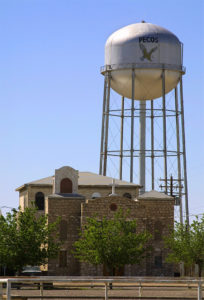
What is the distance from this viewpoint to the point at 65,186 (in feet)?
238

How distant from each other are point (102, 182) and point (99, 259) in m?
16.8

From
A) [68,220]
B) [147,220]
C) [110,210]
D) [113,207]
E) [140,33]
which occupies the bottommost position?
[68,220]

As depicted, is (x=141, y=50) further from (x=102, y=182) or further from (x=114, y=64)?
(x=102, y=182)

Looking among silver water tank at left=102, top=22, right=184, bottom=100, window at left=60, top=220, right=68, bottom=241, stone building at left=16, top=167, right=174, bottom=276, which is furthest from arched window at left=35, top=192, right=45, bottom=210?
silver water tank at left=102, top=22, right=184, bottom=100

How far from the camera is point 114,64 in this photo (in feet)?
256

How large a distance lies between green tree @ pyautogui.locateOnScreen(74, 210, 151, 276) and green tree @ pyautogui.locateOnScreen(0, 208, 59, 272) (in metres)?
2.46

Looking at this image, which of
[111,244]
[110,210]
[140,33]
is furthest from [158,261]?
[140,33]

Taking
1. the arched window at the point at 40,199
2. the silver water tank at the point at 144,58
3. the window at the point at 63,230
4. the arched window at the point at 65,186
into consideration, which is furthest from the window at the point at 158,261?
the silver water tank at the point at 144,58

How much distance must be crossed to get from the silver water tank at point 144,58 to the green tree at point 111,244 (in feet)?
51.0

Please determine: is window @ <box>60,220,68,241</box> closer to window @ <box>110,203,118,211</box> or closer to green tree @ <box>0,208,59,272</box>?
window @ <box>110,203,118,211</box>

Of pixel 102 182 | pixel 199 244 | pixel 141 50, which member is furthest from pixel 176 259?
pixel 141 50

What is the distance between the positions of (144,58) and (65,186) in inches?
537

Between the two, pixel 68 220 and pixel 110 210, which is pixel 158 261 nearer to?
pixel 110 210

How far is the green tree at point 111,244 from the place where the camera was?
63.3 meters
